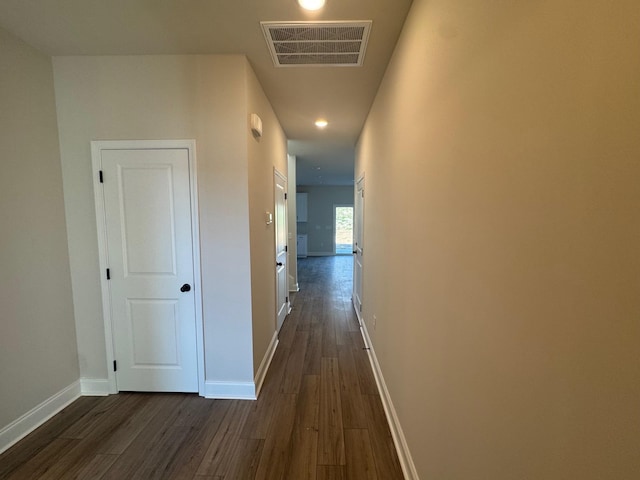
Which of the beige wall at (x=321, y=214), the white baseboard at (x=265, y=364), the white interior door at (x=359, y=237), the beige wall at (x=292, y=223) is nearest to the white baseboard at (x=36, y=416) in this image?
the white baseboard at (x=265, y=364)

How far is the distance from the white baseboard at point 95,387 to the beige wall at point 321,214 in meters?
8.18

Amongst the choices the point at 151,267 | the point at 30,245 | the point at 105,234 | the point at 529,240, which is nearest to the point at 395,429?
the point at 529,240

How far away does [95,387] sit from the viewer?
2291 mm

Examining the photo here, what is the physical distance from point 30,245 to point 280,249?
236 cm

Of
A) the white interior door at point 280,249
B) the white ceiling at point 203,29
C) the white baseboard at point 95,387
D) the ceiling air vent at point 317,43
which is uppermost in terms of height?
the white ceiling at point 203,29

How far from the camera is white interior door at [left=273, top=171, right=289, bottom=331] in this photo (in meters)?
3.40

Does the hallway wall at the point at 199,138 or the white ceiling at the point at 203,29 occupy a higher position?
the white ceiling at the point at 203,29

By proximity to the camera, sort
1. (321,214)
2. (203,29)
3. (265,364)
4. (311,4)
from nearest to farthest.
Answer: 1. (311,4)
2. (203,29)
3. (265,364)
4. (321,214)

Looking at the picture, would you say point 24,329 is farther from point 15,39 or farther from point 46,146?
point 15,39

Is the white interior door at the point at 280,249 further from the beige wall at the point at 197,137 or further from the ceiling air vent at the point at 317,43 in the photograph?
the ceiling air vent at the point at 317,43

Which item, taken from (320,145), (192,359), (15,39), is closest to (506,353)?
(192,359)

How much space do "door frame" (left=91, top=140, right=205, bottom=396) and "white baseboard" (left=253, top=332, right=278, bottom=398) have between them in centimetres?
46

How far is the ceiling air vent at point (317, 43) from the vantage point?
1.72m

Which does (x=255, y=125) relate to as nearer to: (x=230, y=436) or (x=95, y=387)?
(x=230, y=436)
